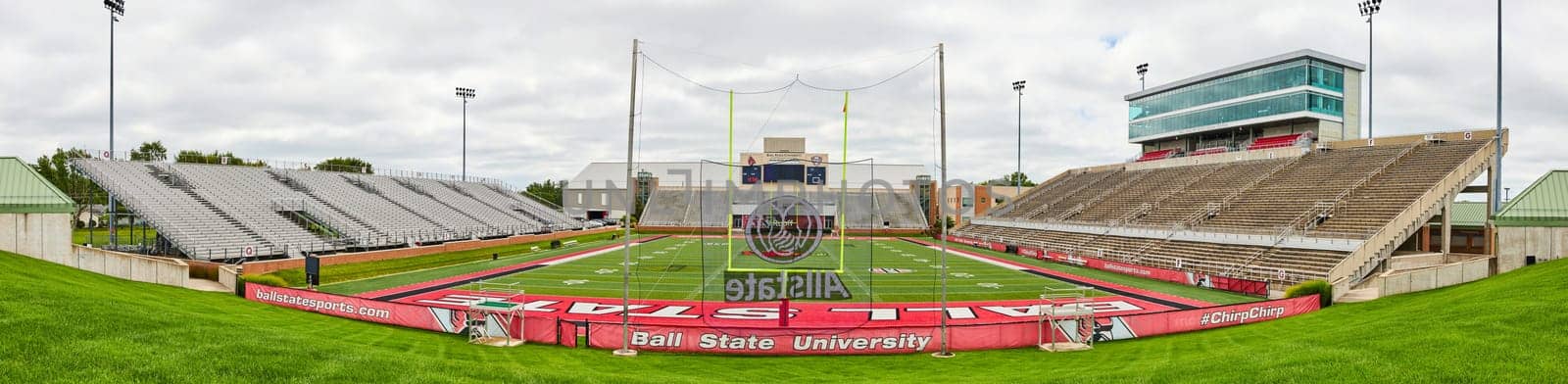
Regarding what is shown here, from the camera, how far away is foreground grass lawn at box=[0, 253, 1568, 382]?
8156mm

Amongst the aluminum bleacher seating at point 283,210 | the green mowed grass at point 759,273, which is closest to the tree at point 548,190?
the aluminum bleacher seating at point 283,210

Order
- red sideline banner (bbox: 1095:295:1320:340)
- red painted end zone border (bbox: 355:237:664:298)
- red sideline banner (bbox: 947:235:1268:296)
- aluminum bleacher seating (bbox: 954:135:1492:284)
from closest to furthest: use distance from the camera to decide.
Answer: red sideline banner (bbox: 1095:295:1320:340) → red painted end zone border (bbox: 355:237:664:298) → red sideline banner (bbox: 947:235:1268:296) → aluminum bleacher seating (bbox: 954:135:1492:284)

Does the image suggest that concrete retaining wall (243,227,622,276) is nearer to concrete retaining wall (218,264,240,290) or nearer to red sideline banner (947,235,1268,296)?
concrete retaining wall (218,264,240,290)

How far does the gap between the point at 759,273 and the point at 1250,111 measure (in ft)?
147

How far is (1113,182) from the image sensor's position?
4894 cm

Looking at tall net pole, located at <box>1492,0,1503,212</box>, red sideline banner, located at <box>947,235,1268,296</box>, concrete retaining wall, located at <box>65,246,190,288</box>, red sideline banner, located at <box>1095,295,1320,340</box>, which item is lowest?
red sideline banner, located at <box>947,235,1268,296</box>

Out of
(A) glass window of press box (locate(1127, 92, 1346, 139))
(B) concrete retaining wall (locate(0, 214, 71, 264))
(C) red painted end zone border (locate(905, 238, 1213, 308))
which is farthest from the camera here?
(A) glass window of press box (locate(1127, 92, 1346, 139))

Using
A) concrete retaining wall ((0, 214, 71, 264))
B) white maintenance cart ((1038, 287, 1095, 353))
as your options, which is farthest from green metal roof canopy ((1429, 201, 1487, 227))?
concrete retaining wall ((0, 214, 71, 264))

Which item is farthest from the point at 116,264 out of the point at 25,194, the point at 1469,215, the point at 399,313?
the point at 1469,215

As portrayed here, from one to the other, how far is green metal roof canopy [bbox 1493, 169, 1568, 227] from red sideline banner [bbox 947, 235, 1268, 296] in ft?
20.9

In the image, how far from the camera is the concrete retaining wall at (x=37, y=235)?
17.6m

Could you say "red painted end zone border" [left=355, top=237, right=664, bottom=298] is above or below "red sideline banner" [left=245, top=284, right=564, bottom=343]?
below

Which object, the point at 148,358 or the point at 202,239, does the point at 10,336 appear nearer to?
the point at 148,358

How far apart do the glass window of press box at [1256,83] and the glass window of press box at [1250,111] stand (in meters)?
0.66
